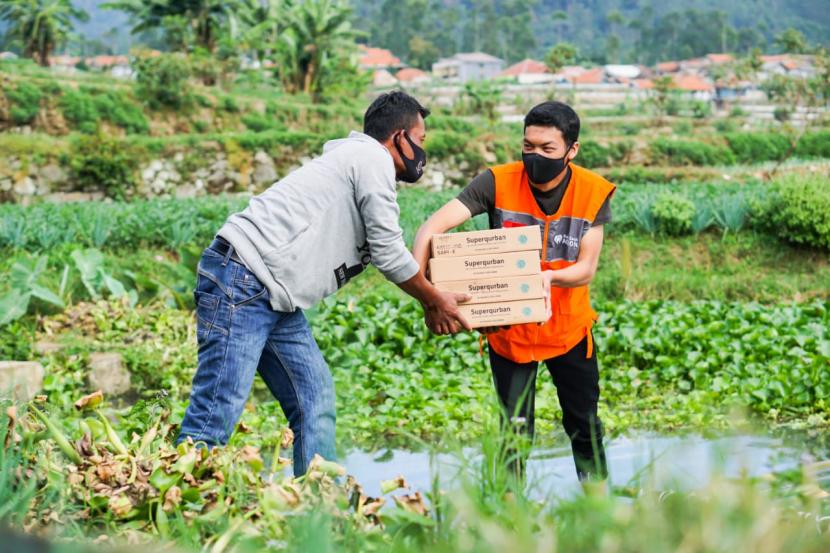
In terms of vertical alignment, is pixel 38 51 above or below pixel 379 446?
above

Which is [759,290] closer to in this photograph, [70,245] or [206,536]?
[70,245]

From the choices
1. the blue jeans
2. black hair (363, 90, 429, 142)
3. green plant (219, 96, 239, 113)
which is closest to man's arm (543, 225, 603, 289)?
black hair (363, 90, 429, 142)

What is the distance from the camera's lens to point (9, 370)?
628cm

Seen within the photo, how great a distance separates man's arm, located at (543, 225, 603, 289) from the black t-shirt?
0.23 feet

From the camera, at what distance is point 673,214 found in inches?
504

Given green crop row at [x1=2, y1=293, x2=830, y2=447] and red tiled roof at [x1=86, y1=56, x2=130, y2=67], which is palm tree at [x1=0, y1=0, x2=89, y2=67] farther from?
green crop row at [x1=2, y1=293, x2=830, y2=447]

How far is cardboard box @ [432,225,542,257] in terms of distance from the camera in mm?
3807

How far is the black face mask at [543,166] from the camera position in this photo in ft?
12.8

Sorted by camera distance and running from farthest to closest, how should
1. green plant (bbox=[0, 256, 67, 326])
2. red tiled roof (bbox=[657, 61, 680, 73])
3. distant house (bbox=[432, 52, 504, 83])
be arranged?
red tiled roof (bbox=[657, 61, 680, 73]) < distant house (bbox=[432, 52, 504, 83]) < green plant (bbox=[0, 256, 67, 326])

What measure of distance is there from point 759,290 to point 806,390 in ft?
15.3

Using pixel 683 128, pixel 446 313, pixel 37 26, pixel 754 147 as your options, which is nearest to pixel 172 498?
pixel 446 313

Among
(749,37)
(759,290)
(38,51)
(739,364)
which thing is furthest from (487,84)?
(749,37)

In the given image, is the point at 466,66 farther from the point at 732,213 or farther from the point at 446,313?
the point at 446,313

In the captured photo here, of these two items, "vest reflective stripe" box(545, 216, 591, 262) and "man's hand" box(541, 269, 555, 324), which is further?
"vest reflective stripe" box(545, 216, 591, 262)
